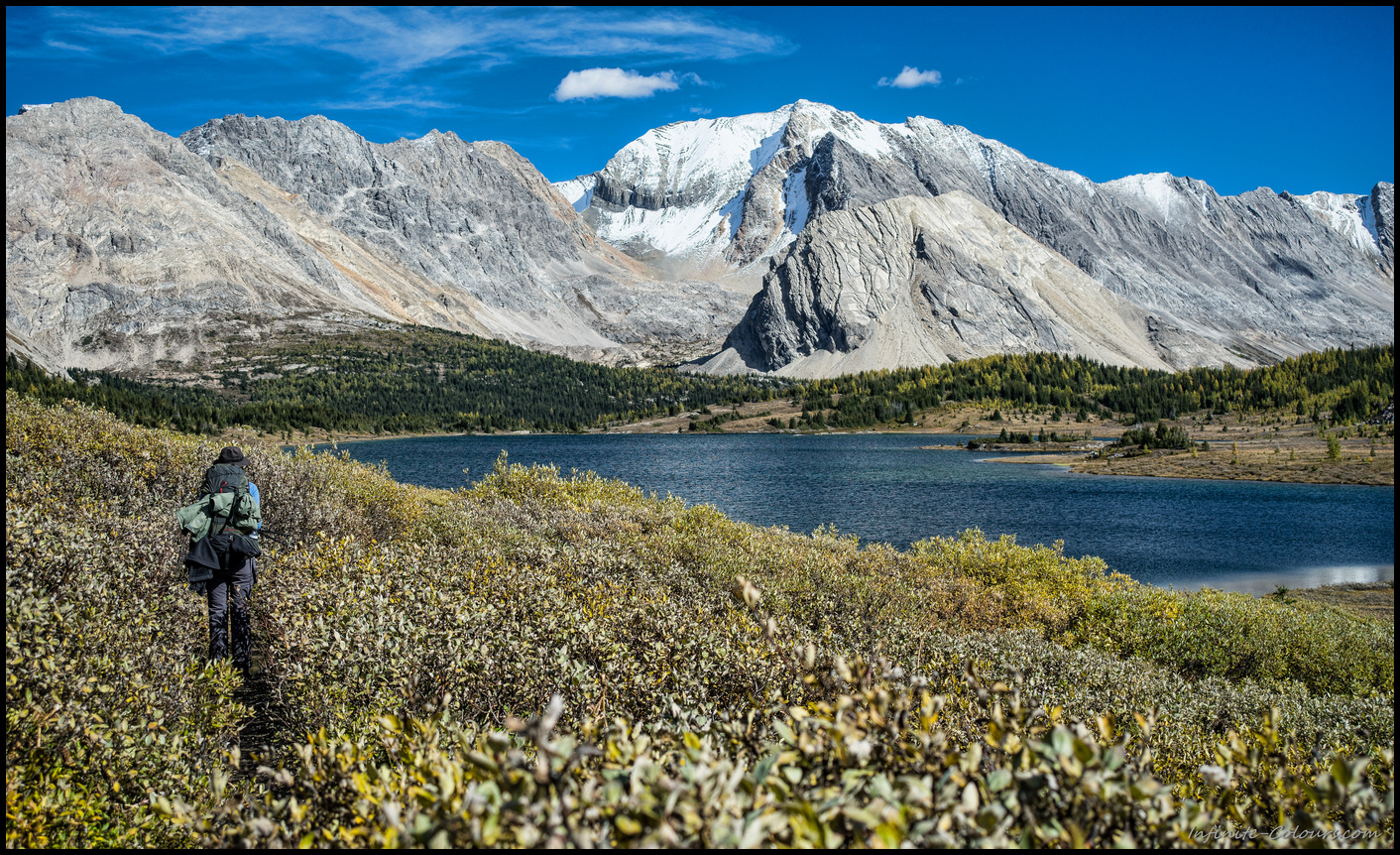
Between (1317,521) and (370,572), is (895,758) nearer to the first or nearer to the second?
(370,572)

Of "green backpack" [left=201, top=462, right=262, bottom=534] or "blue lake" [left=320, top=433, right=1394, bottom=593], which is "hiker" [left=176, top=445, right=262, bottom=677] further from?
"blue lake" [left=320, top=433, right=1394, bottom=593]

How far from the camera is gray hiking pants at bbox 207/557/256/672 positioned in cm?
1062

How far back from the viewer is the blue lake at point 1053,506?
143 ft

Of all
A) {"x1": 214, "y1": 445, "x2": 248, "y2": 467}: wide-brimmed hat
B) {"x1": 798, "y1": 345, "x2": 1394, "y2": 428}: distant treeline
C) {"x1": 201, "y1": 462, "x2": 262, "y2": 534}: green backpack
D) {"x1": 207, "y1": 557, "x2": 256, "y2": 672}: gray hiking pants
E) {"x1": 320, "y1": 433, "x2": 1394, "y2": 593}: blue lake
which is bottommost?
{"x1": 320, "y1": 433, "x2": 1394, "y2": 593}: blue lake

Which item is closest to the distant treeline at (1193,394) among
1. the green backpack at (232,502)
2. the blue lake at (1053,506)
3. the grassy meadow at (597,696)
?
the blue lake at (1053,506)

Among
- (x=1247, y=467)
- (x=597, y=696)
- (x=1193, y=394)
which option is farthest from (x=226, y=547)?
(x=1193, y=394)

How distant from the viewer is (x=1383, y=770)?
9.38m

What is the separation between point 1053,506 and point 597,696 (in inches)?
2578

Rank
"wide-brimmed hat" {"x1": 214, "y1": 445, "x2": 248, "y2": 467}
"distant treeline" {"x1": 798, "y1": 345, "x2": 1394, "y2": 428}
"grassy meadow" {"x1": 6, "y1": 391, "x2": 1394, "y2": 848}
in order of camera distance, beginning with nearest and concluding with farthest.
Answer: "grassy meadow" {"x1": 6, "y1": 391, "x2": 1394, "y2": 848} < "wide-brimmed hat" {"x1": 214, "y1": 445, "x2": 248, "y2": 467} < "distant treeline" {"x1": 798, "y1": 345, "x2": 1394, "y2": 428}

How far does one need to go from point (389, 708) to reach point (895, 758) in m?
5.42

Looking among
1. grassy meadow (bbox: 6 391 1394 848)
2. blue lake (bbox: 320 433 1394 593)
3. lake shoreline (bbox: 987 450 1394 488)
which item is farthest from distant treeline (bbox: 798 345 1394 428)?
grassy meadow (bbox: 6 391 1394 848)

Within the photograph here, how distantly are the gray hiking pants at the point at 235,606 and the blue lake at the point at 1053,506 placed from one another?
3757 cm

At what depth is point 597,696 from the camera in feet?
26.7

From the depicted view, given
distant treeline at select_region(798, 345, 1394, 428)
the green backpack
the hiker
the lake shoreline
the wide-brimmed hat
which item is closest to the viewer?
the hiker
